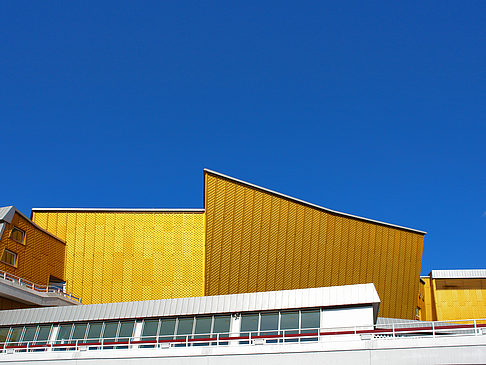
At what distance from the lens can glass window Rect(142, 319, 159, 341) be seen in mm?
23844

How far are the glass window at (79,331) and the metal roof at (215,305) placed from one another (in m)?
0.36

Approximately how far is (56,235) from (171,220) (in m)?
9.60

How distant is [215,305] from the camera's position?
925 inches

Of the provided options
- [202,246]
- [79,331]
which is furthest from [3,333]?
[202,246]

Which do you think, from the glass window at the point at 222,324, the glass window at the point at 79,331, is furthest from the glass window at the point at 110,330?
the glass window at the point at 222,324

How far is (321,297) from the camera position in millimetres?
21828

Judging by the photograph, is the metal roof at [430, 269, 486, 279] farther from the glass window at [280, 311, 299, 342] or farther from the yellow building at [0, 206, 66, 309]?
the glass window at [280, 311, 299, 342]

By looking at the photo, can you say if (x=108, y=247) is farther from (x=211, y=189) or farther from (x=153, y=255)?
(x=211, y=189)

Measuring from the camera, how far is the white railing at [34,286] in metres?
33.7

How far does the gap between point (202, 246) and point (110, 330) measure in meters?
14.9

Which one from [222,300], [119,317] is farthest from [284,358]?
[119,317]

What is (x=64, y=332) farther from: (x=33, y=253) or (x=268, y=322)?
(x=33, y=253)

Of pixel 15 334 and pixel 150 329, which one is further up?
pixel 150 329

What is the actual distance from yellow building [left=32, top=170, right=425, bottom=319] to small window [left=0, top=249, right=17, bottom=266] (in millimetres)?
5347
